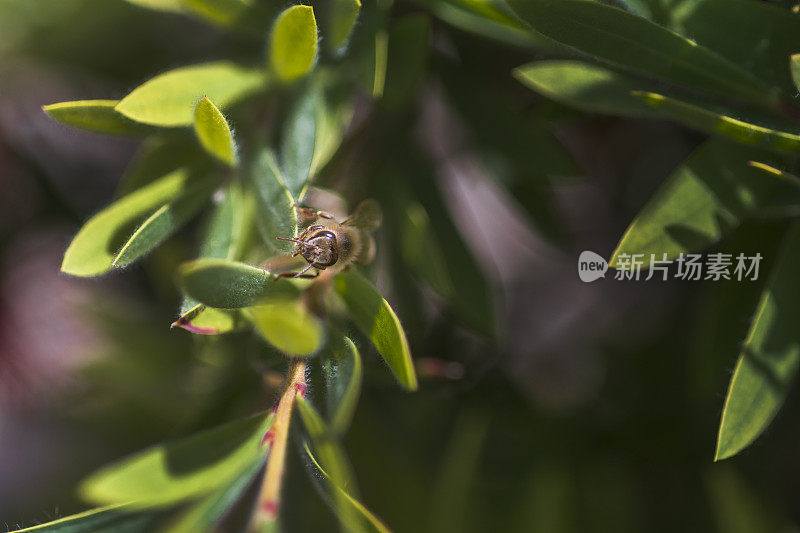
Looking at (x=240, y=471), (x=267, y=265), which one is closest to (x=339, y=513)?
(x=240, y=471)

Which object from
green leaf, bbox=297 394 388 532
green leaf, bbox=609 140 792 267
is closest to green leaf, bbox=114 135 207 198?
green leaf, bbox=297 394 388 532

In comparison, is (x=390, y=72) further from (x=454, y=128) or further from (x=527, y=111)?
(x=454, y=128)

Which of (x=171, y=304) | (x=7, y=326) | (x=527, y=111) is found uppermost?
(x=527, y=111)

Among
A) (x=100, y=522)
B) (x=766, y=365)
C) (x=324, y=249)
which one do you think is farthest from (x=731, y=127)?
(x=100, y=522)

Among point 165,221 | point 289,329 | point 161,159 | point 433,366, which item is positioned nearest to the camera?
point 289,329

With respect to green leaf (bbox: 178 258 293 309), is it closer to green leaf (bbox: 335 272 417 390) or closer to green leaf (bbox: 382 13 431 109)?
green leaf (bbox: 335 272 417 390)

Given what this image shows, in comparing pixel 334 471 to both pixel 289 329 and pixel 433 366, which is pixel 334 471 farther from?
pixel 433 366
